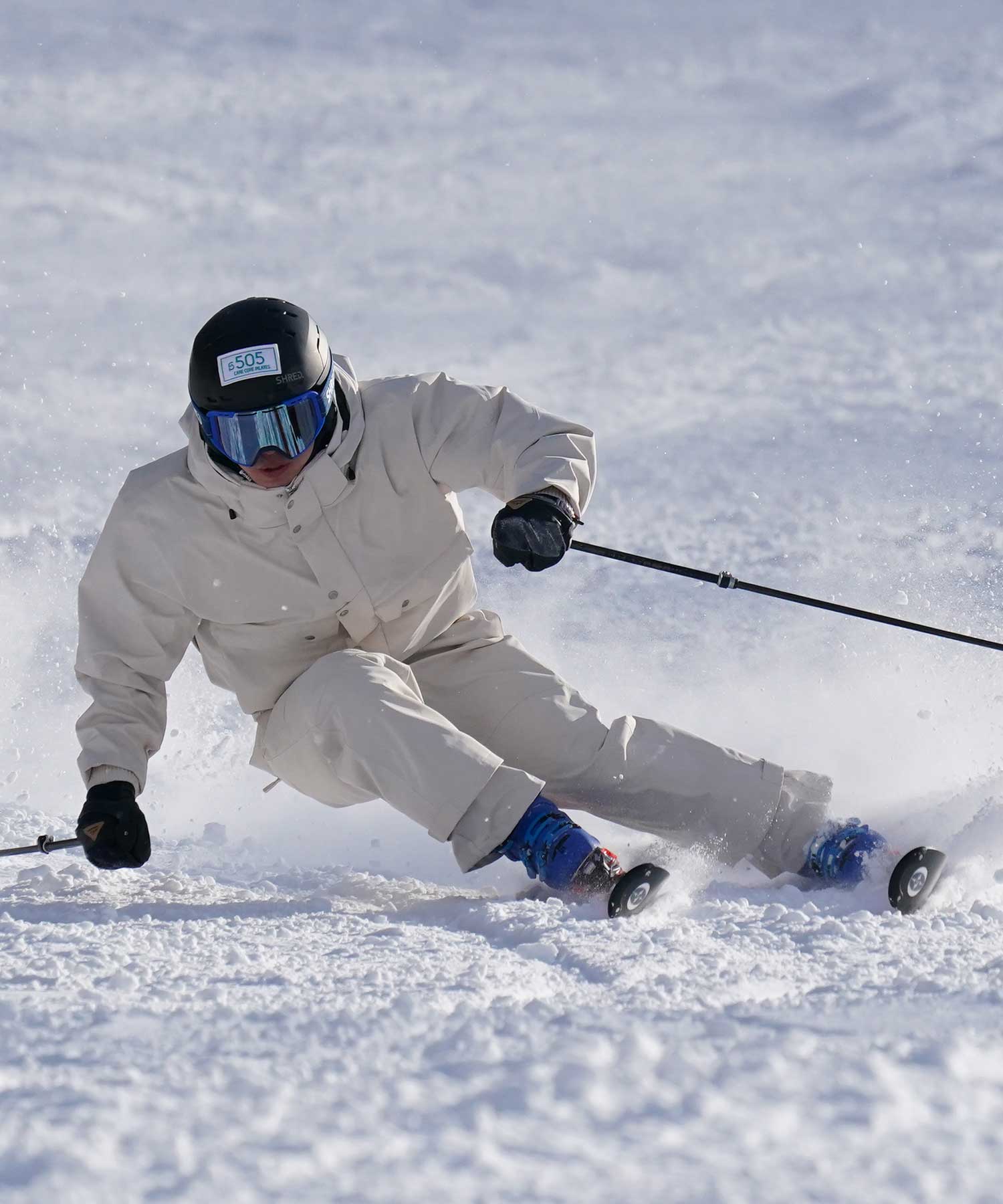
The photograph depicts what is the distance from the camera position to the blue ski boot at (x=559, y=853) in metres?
2.46

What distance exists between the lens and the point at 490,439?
2.92m

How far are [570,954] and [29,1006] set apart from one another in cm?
78

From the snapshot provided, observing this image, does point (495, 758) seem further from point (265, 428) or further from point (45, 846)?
point (45, 846)

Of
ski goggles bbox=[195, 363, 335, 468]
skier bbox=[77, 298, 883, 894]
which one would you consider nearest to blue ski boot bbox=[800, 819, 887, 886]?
skier bbox=[77, 298, 883, 894]

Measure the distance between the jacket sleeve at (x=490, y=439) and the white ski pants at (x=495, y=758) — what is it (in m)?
0.44

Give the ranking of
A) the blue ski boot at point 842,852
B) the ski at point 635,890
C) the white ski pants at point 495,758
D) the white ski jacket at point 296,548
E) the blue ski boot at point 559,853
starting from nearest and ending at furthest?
the ski at point 635,890, the blue ski boot at point 559,853, the white ski pants at point 495,758, the blue ski boot at point 842,852, the white ski jacket at point 296,548

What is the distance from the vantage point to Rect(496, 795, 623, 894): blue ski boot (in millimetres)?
2455

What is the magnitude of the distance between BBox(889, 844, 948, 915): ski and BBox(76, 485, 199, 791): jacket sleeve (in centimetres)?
170

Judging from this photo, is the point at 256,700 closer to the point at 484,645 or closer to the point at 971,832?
the point at 484,645

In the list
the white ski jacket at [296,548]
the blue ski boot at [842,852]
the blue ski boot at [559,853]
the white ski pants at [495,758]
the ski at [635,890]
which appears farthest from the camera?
the white ski jacket at [296,548]

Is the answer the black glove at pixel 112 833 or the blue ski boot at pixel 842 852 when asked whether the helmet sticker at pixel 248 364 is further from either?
the blue ski boot at pixel 842 852

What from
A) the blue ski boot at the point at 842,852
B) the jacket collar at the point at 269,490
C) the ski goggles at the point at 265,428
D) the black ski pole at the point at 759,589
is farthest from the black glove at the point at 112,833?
the blue ski boot at the point at 842,852

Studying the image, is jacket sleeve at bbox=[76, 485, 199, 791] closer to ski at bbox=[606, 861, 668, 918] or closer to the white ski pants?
the white ski pants

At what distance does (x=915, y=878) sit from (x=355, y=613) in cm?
138
